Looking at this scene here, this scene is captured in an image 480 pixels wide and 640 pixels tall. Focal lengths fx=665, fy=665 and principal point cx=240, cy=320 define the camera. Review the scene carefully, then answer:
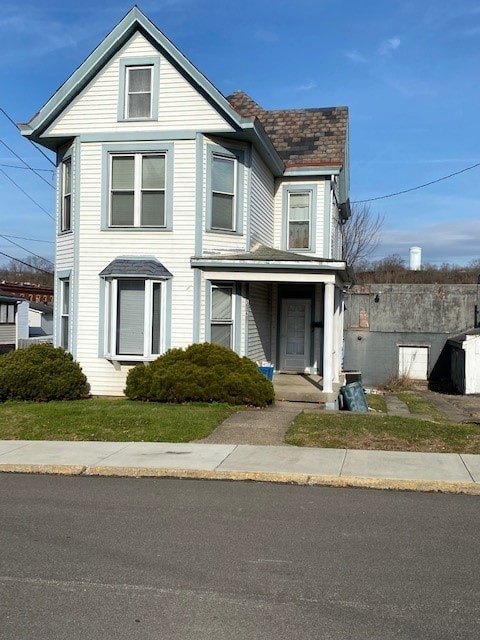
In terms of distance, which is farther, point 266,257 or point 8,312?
point 8,312

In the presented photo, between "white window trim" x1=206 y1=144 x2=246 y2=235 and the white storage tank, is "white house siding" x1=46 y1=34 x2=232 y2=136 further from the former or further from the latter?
the white storage tank

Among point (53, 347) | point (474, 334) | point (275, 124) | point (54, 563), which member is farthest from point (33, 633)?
point (474, 334)

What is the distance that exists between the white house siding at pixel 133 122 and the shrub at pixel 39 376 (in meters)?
5.43

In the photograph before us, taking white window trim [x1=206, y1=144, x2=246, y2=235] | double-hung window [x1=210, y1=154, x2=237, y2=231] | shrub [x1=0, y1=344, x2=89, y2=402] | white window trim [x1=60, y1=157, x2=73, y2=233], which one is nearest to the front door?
white window trim [x1=206, y1=144, x2=246, y2=235]

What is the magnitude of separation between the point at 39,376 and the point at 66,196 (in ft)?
15.8

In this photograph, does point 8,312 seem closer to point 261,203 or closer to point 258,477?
point 261,203

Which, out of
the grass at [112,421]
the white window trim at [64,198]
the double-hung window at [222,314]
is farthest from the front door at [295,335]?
the white window trim at [64,198]

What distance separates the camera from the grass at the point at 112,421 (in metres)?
11.3

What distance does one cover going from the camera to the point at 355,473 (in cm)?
847

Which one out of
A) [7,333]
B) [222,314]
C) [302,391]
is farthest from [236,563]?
[7,333]

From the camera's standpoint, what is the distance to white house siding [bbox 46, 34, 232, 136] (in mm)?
15500

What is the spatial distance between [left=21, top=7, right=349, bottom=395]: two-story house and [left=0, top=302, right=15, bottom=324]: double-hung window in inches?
926

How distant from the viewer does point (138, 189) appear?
1580 centimetres

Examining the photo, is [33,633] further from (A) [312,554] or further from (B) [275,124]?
(B) [275,124]
